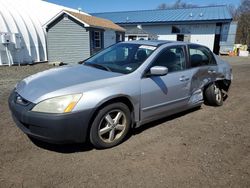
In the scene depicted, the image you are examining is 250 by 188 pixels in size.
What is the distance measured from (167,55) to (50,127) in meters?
2.59

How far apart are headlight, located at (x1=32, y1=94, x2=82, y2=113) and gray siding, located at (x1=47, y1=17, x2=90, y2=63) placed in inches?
578

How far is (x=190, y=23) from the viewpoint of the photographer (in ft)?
99.6

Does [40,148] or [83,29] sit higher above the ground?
[83,29]

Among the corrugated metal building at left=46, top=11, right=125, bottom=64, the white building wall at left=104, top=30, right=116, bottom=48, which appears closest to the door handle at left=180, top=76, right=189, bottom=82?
the corrugated metal building at left=46, top=11, right=125, bottom=64

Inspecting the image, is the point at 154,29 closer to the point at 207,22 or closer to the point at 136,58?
the point at 207,22

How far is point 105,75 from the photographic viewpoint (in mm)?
3668

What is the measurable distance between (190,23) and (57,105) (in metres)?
30.6

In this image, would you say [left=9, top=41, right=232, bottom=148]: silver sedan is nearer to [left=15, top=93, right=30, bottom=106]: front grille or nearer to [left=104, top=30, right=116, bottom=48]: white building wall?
[left=15, top=93, right=30, bottom=106]: front grille

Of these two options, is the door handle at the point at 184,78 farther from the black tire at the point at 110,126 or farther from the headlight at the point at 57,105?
the headlight at the point at 57,105

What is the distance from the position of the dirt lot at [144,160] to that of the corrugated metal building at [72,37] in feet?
43.9

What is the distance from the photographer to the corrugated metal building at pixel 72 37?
1697 centimetres

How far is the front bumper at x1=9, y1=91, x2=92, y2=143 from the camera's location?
9.90ft

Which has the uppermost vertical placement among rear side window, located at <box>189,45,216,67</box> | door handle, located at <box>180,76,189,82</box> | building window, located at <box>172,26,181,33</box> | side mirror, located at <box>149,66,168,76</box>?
building window, located at <box>172,26,181,33</box>

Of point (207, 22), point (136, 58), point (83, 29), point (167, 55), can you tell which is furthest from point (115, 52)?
point (207, 22)
